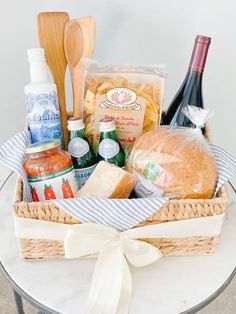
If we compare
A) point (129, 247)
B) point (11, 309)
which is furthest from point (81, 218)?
point (11, 309)

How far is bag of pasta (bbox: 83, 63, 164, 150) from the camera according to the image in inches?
25.8

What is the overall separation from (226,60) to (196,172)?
1.37 feet

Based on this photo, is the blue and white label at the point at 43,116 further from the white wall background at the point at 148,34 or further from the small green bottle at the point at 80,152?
the white wall background at the point at 148,34

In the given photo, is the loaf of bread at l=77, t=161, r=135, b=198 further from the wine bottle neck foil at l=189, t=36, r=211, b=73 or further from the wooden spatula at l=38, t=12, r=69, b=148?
the wine bottle neck foil at l=189, t=36, r=211, b=73

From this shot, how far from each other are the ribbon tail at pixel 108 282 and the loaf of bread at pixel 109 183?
0.08 m

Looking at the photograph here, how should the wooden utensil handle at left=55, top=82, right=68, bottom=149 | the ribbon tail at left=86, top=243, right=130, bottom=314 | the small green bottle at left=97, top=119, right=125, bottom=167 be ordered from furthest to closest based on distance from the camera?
the wooden utensil handle at left=55, top=82, right=68, bottom=149 → the small green bottle at left=97, top=119, right=125, bottom=167 → the ribbon tail at left=86, top=243, right=130, bottom=314

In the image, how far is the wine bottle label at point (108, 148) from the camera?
609 millimetres

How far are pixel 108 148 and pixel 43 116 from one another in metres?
0.12

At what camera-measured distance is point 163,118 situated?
761mm

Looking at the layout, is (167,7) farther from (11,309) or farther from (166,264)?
(11,309)

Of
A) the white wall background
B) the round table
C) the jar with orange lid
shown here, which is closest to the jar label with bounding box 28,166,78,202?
the jar with orange lid

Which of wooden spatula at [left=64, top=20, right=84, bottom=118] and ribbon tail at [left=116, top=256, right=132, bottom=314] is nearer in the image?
ribbon tail at [left=116, top=256, right=132, bottom=314]

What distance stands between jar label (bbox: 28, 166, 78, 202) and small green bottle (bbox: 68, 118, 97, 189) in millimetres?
72

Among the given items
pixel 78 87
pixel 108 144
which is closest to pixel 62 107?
pixel 78 87
